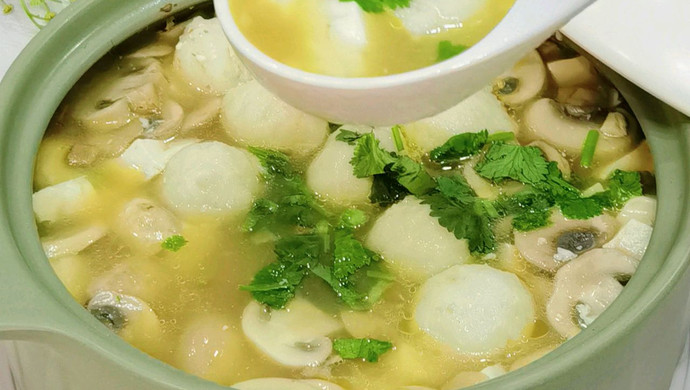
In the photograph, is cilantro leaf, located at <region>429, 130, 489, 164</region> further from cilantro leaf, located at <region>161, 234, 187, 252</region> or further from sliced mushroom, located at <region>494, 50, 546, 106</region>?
cilantro leaf, located at <region>161, 234, 187, 252</region>

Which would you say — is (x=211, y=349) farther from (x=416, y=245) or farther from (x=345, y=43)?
(x=345, y=43)

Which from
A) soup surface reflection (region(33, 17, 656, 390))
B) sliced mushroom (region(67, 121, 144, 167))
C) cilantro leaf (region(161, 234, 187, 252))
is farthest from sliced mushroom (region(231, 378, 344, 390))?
sliced mushroom (region(67, 121, 144, 167))

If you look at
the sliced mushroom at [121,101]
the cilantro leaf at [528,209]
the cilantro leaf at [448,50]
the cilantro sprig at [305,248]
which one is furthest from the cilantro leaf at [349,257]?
the sliced mushroom at [121,101]

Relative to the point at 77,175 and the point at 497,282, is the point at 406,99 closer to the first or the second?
the point at 497,282

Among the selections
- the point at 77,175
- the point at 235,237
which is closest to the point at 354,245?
the point at 235,237

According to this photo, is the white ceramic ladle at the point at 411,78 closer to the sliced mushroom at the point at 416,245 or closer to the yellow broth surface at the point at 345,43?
the yellow broth surface at the point at 345,43

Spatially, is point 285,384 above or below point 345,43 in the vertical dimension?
below

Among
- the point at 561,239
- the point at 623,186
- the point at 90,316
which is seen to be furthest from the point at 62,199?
the point at 623,186
